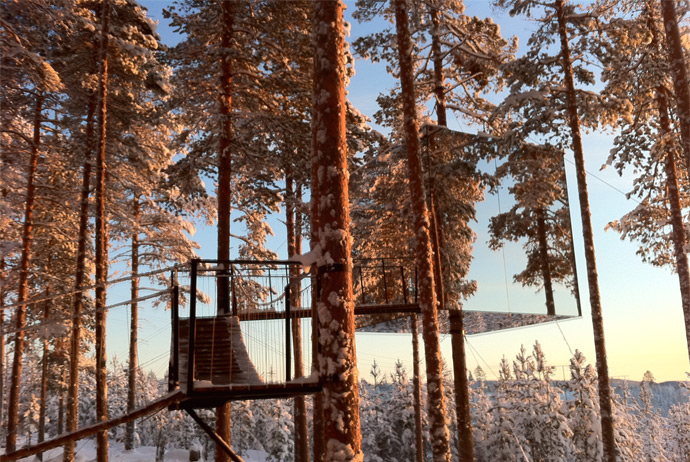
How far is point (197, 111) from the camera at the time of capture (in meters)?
13.0

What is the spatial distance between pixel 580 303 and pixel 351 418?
9.10 meters

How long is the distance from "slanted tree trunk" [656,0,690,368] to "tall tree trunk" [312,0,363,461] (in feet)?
24.0

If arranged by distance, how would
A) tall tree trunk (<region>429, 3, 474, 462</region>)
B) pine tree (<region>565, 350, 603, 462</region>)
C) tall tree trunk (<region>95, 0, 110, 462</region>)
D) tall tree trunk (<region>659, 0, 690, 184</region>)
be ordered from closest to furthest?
tall tree trunk (<region>659, 0, 690, 184</region>) → tall tree trunk (<region>429, 3, 474, 462</region>) → tall tree trunk (<region>95, 0, 110, 462</region>) → pine tree (<region>565, 350, 603, 462</region>)

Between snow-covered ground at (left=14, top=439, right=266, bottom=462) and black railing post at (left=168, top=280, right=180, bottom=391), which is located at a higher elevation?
black railing post at (left=168, top=280, right=180, bottom=391)

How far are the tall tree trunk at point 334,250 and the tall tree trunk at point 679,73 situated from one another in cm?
725

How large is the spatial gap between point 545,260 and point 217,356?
25.8ft

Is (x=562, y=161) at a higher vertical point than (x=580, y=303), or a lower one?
higher

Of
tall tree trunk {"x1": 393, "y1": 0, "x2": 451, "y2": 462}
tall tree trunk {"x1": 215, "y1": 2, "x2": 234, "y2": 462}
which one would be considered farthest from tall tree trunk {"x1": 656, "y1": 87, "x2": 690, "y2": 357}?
tall tree trunk {"x1": 215, "y1": 2, "x2": 234, "y2": 462}

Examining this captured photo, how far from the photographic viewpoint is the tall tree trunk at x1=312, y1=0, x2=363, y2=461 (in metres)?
4.89

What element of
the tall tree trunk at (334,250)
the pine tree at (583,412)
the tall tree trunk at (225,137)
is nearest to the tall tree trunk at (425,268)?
the tall tree trunk at (225,137)

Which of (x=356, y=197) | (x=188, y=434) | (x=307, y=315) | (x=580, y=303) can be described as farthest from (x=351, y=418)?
(x=188, y=434)

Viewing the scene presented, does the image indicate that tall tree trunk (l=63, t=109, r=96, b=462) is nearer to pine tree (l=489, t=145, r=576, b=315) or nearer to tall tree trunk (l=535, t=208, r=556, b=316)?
pine tree (l=489, t=145, r=576, b=315)

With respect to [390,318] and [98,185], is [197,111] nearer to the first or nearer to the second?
[98,185]

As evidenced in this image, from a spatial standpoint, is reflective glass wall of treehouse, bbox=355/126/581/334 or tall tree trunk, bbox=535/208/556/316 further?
reflective glass wall of treehouse, bbox=355/126/581/334
